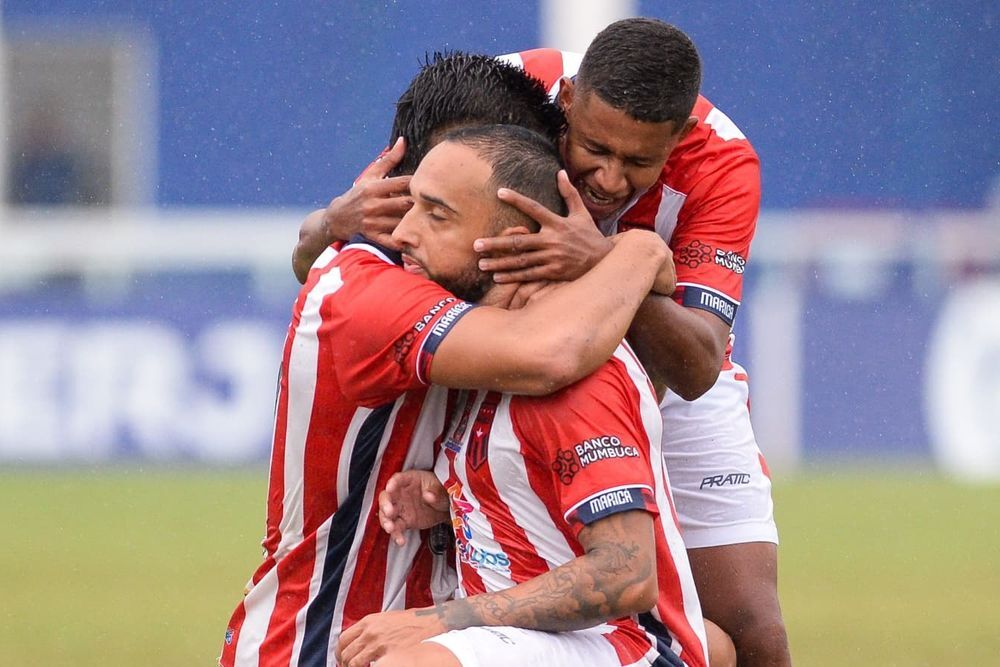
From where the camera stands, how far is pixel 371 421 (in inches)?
172

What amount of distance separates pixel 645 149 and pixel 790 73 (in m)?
18.5

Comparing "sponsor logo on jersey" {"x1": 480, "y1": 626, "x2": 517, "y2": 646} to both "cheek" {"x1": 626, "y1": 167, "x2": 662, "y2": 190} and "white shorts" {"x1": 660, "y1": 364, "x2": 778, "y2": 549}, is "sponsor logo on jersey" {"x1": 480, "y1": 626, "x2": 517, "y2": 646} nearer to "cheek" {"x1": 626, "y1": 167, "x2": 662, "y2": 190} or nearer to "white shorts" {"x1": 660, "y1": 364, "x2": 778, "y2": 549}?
"cheek" {"x1": 626, "y1": 167, "x2": 662, "y2": 190}

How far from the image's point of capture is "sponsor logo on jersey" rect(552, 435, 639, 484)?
3828mm

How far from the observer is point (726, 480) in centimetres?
568

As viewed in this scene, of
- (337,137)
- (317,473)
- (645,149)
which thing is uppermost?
(337,137)

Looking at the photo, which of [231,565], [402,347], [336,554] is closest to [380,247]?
[402,347]

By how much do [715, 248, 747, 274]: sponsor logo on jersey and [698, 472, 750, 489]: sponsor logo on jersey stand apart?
2.76 ft

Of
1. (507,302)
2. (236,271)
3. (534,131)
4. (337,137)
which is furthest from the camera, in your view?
(337,137)

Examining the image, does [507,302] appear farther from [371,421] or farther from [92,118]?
[92,118]

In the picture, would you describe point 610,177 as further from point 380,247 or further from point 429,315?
point 429,315

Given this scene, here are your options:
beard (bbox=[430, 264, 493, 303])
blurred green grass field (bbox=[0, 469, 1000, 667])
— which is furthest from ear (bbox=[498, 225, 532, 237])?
Result: blurred green grass field (bbox=[0, 469, 1000, 667])

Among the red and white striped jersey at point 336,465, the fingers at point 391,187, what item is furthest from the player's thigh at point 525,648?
the fingers at point 391,187

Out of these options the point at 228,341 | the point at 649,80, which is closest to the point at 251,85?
the point at 228,341

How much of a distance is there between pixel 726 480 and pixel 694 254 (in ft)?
3.14
